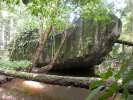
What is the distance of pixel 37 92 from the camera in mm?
6797

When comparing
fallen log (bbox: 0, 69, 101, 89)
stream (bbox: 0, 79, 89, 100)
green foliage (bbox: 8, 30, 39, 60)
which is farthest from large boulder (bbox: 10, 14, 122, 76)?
fallen log (bbox: 0, 69, 101, 89)

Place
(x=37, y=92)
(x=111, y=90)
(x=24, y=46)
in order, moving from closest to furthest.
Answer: (x=111, y=90), (x=37, y=92), (x=24, y=46)

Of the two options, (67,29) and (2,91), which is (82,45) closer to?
(67,29)

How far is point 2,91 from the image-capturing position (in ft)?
22.8

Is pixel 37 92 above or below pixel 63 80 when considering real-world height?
below

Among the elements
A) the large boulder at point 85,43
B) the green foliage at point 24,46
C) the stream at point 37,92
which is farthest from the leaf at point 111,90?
the green foliage at point 24,46

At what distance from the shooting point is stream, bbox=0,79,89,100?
6.25m

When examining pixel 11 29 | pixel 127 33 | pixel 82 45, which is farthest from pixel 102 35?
pixel 11 29

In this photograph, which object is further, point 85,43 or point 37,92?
point 85,43

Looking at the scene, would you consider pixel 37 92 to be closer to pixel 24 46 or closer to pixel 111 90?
pixel 111 90

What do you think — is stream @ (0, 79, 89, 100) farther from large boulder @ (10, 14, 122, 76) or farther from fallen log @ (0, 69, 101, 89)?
large boulder @ (10, 14, 122, 76)

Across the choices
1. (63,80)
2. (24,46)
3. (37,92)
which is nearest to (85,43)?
(24,46)

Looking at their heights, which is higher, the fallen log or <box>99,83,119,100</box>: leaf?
<box>99,83,119,100</box>: leaf

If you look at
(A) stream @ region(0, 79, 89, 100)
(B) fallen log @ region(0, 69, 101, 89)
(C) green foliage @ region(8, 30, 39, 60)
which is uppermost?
(B) fallen log @ region(0, 69, 101, 89)
